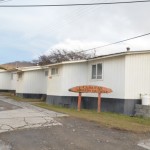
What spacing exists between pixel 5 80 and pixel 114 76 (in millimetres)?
25564

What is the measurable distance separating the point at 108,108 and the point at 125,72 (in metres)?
2.84

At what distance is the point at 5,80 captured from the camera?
4156 centimetres

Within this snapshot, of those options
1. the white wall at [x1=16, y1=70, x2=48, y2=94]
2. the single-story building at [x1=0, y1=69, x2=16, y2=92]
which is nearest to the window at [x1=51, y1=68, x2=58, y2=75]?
the white wall at [x1=16, y1=70, x2=48, y2=94]

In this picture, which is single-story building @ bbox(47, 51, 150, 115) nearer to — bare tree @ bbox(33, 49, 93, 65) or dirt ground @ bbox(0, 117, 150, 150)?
dirt ground @ bbox(0, 117, 150, 150)

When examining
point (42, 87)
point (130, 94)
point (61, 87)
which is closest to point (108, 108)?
point (130, 94)

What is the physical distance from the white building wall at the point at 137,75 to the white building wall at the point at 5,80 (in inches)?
1030

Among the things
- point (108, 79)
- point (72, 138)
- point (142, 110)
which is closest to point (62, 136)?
point (72, 138)

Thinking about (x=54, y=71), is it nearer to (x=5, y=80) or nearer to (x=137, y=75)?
(x=137, y=75)

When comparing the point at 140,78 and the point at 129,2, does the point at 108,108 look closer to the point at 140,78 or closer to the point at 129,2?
the point at 140,78

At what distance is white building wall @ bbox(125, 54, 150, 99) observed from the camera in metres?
17.8

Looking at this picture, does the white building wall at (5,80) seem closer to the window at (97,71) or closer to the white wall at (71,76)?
the white wall at (71,76)

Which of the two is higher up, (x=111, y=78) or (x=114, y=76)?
(x=114, y=76)

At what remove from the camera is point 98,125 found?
40.8 ft

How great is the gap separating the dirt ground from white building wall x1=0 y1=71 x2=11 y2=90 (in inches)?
1199
